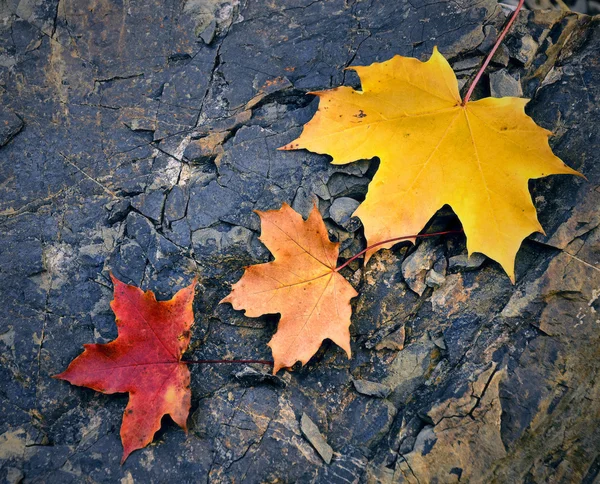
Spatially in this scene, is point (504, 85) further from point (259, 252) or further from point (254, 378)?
point (254, 378)

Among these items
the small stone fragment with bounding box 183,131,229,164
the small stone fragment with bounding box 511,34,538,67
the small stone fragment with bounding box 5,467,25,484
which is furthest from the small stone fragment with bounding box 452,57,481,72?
the small stone fragment with bounding box 5,467,25,484

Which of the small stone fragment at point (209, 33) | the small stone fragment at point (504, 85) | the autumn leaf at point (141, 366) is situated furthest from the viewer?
the small stone fragment at point (209, 33)

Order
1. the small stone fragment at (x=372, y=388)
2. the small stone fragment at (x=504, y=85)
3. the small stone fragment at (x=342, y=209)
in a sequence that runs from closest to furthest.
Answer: the small stone fragment at (x=372, y=388) < the small stone fragment at (x=342, y=209) < the small stone fragment at (x=504, y=85)

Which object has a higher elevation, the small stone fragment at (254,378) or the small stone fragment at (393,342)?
the small stone fragment at (393,342)

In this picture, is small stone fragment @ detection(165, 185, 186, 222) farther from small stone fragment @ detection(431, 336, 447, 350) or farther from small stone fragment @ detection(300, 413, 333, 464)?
small stone fragment @ detection(431, 336, 447, 350)

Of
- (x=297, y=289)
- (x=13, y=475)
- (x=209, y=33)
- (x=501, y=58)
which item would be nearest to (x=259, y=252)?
(x=297, y=289)

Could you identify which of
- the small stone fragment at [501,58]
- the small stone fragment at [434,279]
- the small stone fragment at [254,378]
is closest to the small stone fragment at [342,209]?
the small stone fragment at [434,279]

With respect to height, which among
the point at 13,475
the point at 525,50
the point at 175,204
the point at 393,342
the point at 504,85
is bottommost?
the point at 13,475

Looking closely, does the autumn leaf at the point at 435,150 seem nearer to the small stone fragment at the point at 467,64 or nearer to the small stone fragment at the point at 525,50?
the small stone fragment at the point at 467,64
